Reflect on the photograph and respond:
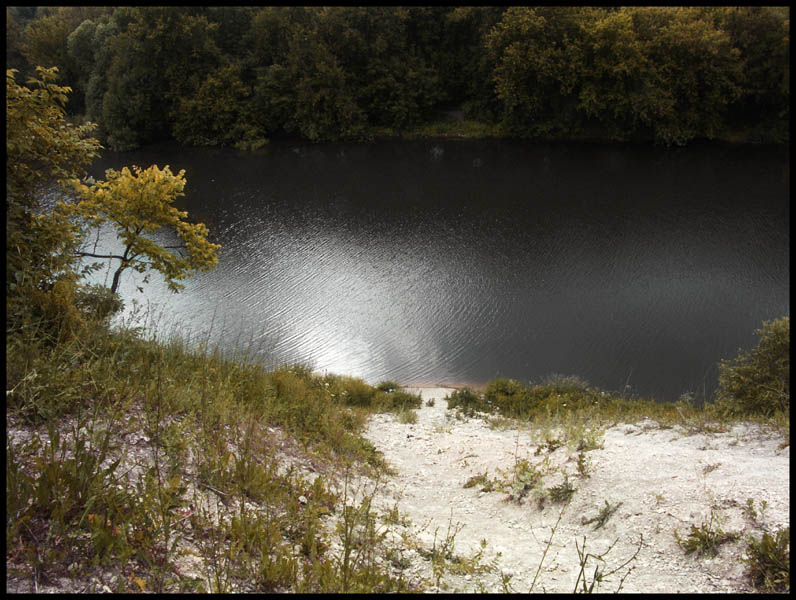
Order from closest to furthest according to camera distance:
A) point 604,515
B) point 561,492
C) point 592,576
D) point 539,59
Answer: point 592,576, point 604,515, point 561,492, point 539,59

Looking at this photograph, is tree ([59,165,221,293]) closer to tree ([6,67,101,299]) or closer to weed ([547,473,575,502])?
tree ([6,67,101,299])

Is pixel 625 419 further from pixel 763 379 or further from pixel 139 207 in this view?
pixel 139 207

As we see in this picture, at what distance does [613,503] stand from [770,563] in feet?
5.23

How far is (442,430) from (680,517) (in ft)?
18.1

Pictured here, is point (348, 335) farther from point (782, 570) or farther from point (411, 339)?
point (782, 570)

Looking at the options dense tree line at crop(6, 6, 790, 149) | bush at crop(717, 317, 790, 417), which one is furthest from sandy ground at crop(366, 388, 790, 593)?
dense tree line at crop(6, 6, 790, 149)

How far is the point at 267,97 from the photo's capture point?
1711 inches

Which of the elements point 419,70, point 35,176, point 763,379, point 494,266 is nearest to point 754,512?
point 763,379

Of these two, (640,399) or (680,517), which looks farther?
(640,399)

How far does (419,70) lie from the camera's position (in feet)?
145

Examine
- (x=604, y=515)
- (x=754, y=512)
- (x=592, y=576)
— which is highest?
(x=754, y=512)

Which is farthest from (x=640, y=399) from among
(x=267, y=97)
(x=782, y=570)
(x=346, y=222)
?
(x=267, y=97)

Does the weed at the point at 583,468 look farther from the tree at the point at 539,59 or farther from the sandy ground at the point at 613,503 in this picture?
the tree at the point at 539,59

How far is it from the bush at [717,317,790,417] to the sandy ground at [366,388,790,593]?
10.7ft
